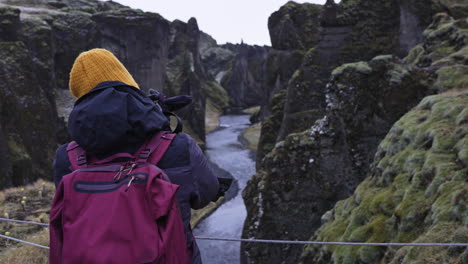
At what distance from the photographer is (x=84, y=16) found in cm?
6069

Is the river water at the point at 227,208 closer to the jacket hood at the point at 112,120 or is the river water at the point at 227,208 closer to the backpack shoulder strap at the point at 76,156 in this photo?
the backpack shoulder strap at the point at 76,156

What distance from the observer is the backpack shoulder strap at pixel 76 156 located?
3063 mm

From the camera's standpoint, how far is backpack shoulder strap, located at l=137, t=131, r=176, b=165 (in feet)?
Result: 9.81

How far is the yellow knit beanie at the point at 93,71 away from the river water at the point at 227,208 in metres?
29.6

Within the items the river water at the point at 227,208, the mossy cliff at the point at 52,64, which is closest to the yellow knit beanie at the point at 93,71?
the river water at the point at 227,208

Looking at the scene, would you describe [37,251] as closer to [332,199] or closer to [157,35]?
[332,199]

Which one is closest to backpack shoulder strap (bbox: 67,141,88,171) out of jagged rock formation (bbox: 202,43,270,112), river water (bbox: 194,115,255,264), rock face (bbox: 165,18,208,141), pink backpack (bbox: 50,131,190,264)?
pink backpack (bbox: 50,131,190,264)

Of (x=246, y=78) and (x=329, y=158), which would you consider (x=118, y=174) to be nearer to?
(x=329, y=158)

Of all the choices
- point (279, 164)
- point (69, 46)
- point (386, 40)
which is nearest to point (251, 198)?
point (279, 164)

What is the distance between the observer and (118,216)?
2.60m

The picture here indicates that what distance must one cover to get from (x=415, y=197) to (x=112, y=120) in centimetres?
705

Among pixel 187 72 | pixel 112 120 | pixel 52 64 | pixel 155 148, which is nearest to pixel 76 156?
pixel 112 120

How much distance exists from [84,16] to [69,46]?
7.24m

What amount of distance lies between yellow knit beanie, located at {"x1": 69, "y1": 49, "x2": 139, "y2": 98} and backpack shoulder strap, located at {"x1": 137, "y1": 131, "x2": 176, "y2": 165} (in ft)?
1.84
